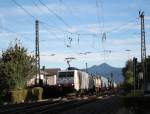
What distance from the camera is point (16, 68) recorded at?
61750mm

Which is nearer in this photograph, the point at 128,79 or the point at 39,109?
the point at 39,109

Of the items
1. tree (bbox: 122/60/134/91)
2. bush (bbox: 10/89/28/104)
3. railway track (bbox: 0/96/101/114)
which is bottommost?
railway track (bbox: 0/96/101/114)

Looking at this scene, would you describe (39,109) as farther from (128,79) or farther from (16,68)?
(128,79)

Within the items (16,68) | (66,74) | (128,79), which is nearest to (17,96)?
(16,68)

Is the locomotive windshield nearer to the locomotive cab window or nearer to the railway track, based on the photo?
the locomotive cab window

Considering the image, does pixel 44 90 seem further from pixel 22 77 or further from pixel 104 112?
pixel 104 112

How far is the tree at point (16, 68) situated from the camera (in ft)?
201

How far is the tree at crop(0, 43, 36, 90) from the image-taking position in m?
61.3

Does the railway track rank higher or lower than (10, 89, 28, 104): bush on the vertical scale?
lower

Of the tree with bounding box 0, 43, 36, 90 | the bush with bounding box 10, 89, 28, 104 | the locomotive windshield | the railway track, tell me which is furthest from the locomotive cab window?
the railway track

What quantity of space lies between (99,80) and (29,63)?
41981mm

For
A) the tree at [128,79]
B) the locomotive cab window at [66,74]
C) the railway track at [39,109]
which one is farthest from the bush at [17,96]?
the tree at [128,79]

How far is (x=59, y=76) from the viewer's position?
65625 mm

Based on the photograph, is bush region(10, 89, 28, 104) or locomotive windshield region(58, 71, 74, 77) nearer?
bush region(10, 89, 28, 104)
